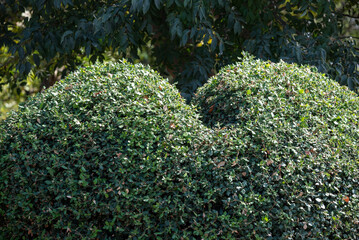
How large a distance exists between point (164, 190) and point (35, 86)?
6219mm

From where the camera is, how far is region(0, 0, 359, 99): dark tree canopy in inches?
164

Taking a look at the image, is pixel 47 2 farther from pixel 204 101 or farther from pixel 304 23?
pixel 304 23

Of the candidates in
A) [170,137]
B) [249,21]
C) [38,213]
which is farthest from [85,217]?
[249,21]

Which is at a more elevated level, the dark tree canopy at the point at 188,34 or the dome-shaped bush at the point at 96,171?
the dark tree canopy at the point at 188,34

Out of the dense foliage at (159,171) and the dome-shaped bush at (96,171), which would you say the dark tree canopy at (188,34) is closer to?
the dense foliage at (159,171)

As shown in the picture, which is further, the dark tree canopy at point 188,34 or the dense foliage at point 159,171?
the dark tree canopy at point 188,34

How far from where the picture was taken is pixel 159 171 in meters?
2.63

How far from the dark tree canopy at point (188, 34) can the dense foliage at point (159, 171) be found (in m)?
1.28

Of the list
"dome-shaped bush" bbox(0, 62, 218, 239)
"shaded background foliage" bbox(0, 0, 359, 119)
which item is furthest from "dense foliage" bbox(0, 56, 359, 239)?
"shaded background foliage" bbox(0, 0, 359, 119)

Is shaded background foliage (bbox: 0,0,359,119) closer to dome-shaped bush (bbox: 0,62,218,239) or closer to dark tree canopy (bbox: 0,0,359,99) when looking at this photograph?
dark tree canopy (bbox: 0,0,359,99)

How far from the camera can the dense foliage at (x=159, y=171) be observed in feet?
8.52

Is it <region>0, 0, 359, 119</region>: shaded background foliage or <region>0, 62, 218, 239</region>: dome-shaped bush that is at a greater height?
<region>0, 0, 359, 119</region>: shaded background foliage

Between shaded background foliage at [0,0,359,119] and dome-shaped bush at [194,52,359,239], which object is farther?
shaded background foliage at [0,0,359,119]

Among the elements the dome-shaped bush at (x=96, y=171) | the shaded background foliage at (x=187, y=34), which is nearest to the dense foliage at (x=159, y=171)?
the dome-shaped bush at (x=96, y=171)
